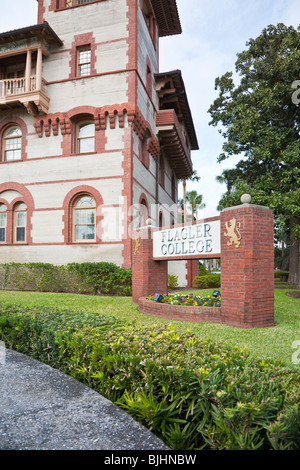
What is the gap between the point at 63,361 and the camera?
3.97 m

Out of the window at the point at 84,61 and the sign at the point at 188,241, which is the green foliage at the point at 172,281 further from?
the window at the point at 84,61

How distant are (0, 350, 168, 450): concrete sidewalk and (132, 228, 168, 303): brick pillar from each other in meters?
6.46

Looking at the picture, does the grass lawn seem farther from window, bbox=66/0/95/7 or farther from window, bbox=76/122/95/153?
window, bbox=66/0/95/7

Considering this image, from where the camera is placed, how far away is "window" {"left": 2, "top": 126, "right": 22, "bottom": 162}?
17984mm

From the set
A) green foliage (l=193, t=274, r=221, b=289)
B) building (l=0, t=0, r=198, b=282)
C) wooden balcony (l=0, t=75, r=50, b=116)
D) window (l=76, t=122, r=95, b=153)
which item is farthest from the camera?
green foliage (l=193, t=274, r=221, b=289)

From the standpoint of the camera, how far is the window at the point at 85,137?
55.0 feet


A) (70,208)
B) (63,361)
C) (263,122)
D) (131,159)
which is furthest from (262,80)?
(63,361)

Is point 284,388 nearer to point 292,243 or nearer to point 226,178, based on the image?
point 292,243

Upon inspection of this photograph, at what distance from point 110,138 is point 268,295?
37.9ft

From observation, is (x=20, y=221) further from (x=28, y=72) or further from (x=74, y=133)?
(x=28, y=72)

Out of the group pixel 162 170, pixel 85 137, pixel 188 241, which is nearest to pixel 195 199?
pixel 162 170

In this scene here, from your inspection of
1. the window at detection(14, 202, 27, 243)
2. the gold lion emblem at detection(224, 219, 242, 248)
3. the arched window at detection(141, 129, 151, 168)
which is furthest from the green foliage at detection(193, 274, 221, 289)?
the gold lion emblem at detection(224, 219, 242, 248)
